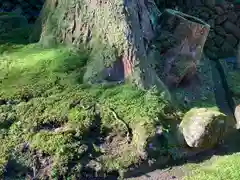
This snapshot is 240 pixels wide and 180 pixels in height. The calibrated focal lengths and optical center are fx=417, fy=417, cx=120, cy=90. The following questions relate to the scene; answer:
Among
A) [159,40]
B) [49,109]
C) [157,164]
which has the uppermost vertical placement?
[159,40]

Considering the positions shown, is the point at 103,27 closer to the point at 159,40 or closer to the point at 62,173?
the point at 159,40

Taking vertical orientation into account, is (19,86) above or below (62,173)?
above

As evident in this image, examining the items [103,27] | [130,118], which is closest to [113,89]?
[130,118]

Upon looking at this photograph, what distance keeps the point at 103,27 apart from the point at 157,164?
1.65 m

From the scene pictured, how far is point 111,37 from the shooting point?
15.5 feet

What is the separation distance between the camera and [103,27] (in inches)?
187

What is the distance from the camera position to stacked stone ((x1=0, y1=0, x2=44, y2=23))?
294 inches

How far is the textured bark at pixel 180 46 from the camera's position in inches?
209

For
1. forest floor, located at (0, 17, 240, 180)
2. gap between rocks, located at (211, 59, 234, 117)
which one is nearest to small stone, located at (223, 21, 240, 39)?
gap between rocks, located at (211, 59, 234, 117)

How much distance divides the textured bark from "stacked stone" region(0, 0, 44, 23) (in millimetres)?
3026

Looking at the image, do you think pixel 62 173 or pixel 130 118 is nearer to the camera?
pixel 62 173

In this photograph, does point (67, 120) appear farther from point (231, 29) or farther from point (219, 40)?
point (231, 29)

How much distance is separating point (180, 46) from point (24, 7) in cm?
351

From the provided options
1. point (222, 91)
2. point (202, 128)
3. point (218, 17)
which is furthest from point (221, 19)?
point (202, 128)
